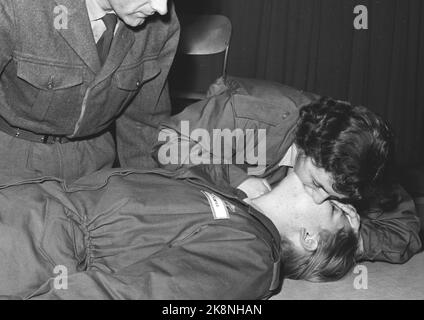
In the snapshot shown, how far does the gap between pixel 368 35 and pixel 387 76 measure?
31 centimetres

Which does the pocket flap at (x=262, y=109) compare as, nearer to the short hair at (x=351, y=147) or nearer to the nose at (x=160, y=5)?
the short hair at (x=351, y=147)

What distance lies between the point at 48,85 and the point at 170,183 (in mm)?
410

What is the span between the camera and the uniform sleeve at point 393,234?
1.79 meters

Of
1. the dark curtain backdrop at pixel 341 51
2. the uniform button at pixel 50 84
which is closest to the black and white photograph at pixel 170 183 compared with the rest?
the uniform button at pixel 50 84

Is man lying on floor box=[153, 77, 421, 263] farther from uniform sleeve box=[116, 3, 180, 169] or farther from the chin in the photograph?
the chin

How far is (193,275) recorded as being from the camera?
124 centimetres

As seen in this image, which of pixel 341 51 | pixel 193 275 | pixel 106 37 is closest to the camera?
pixel 193 275

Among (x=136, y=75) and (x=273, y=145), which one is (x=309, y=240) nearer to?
(x=273, y=145)

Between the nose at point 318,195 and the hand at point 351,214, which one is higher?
the nose at point 318,195

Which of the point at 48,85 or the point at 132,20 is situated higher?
the point at 132,20

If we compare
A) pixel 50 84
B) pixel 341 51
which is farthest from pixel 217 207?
pixel 341 51

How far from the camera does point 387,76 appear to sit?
3875 millimetres

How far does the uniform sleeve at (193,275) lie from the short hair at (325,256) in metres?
0.25
